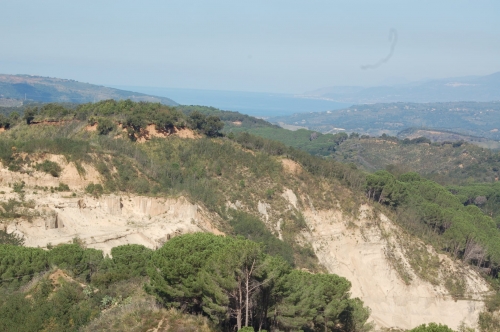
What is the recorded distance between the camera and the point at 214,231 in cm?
3609

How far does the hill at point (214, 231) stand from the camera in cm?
1739

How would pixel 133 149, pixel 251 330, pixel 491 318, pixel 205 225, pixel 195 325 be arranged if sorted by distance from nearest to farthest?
1. pixel 251 330
2. pixel 195 325
3. pixel 205 225
4. pixel 491 318
5. pixel 133 149

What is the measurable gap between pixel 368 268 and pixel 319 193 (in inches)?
338

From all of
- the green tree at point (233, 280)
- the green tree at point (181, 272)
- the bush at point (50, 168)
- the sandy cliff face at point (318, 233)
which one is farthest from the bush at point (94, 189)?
the green tree at point (233, 280)

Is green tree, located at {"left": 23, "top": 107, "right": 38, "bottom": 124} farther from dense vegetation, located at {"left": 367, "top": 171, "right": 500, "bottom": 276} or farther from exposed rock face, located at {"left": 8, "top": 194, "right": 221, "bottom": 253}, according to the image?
dense vegetation, located at {"left": 367, "top": 171, "right": 500, "bottom": 276}

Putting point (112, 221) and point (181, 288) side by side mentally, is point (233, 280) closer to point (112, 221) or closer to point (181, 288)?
point (181, 288)

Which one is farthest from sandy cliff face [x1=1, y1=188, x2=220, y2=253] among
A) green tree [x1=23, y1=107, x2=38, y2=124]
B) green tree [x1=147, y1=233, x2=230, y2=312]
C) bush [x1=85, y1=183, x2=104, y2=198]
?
green tree [x1=23, y1=107, x2=38, y2=124]

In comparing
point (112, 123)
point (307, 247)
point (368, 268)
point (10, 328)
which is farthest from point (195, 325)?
point (112, 123)

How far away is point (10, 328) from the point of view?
1470cm

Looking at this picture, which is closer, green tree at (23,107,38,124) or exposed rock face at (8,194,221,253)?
exposed rock face at (8,194,221,253)

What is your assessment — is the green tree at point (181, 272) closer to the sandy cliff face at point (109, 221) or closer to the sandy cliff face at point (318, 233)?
the sandy cliff face at point (109, 221)

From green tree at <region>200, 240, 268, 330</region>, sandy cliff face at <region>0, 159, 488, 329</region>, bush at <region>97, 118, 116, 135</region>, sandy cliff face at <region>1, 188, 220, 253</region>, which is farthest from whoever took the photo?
bush at <region>97, 118, 116, 135</region>

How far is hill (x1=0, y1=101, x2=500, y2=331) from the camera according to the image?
17391 mm

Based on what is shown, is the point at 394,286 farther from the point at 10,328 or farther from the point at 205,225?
the point at 10,328
